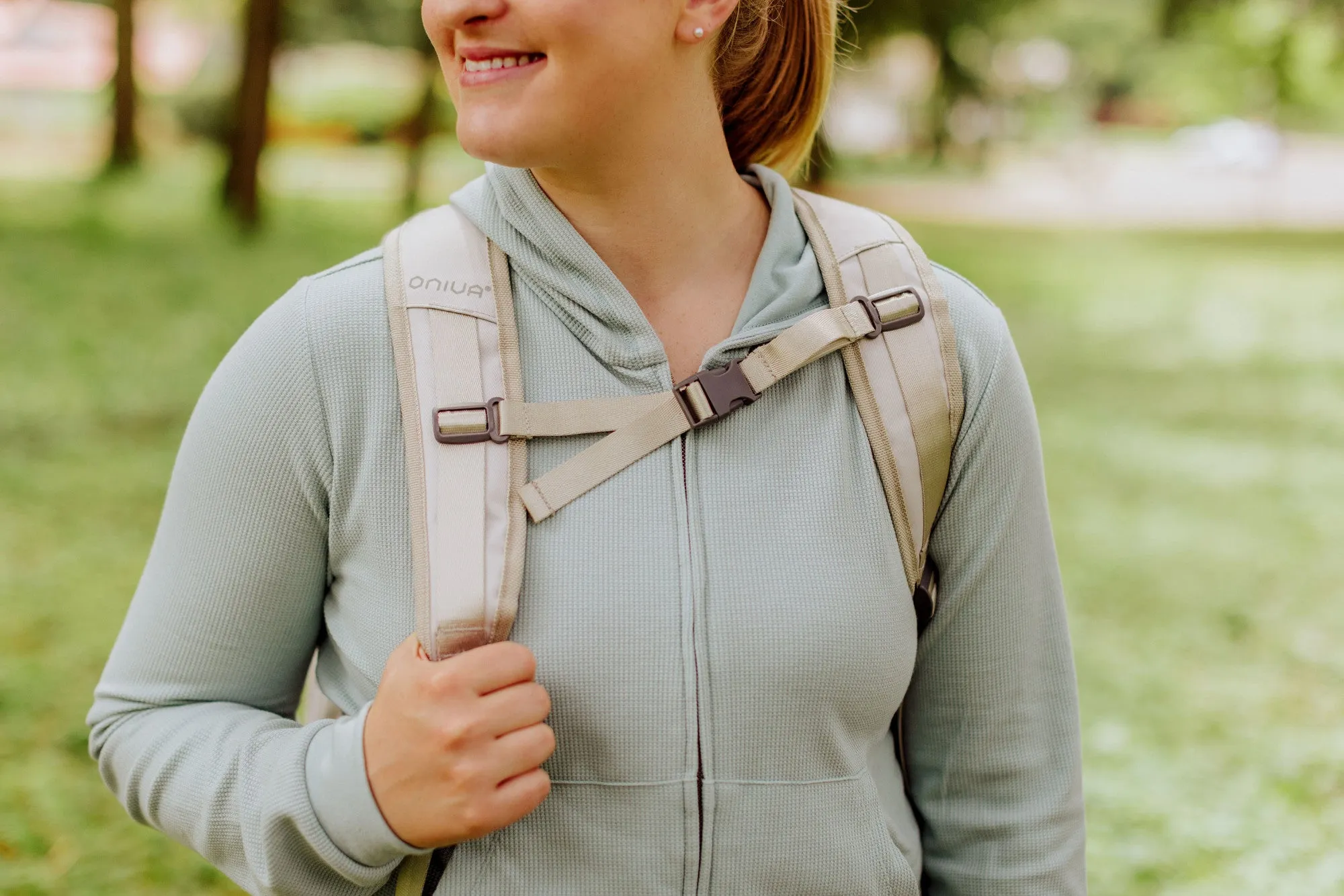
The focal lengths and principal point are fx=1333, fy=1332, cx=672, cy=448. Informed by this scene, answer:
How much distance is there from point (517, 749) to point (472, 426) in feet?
1.03

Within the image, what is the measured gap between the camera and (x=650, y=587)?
1.33 meters

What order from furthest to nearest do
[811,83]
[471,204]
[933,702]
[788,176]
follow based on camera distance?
[788,176] < [811,83] < [933,702] < [471,204]

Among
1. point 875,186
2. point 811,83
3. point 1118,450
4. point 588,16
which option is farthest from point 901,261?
point 875,186

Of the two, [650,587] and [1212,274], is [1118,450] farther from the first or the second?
[1212,274]

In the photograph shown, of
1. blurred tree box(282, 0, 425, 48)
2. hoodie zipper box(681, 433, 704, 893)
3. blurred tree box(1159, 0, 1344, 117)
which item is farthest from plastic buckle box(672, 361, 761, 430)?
blurred tree box(282, 0, 425, 48)

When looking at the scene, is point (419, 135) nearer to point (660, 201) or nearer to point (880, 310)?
point (660, 201)

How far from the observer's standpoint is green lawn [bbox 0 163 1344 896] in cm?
390

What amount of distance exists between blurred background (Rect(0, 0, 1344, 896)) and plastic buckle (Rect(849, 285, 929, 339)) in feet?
2.35

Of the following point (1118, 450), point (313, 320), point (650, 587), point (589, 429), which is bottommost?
point (1118, 450)

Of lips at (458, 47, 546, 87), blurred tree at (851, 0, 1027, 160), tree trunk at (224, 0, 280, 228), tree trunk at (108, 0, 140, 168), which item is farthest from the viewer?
tree trunk at (108, 0, 140, 168)

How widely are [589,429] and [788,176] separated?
632 mm

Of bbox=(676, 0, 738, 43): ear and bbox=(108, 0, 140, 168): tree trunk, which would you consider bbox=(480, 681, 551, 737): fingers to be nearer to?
bbox=(676, 0, 738, 43): ear

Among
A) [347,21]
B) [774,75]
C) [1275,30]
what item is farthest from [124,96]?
[1275,30]

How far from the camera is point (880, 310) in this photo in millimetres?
1447
